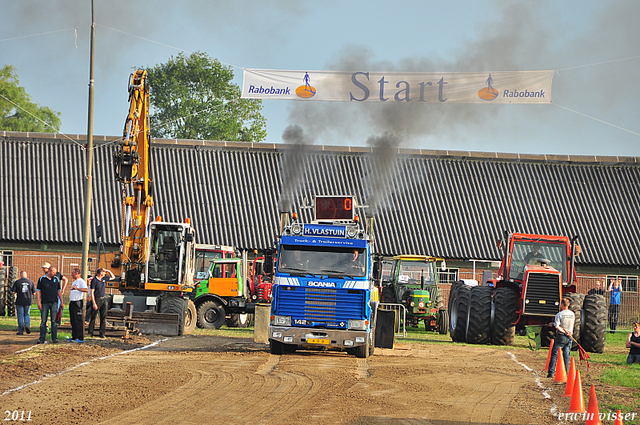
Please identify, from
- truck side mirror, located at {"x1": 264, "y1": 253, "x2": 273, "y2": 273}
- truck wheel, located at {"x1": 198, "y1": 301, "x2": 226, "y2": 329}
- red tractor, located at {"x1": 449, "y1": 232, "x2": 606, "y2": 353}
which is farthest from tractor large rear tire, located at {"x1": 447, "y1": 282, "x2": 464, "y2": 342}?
truck wheel, located at {"x1": 198, "y1": 301, "x2": 226, "y2": 329}

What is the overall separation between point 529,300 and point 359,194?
19.4 m

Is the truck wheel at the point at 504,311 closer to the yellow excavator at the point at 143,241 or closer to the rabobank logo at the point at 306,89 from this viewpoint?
the yellow excavator at the point at 143,241

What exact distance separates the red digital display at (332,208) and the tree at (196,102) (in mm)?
40506

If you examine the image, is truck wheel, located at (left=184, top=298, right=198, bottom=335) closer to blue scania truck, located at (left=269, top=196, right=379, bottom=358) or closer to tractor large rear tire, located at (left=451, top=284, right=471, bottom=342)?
blue scania truck, located at (left=269, top=196, right=379, bottom=358)

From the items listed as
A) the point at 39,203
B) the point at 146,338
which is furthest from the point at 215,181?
the point at 146,338

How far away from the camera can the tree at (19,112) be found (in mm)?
59281

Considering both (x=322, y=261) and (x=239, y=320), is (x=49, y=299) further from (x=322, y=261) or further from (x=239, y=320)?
(x=239, y=320)

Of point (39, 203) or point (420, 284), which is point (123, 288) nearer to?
point (420, 284)

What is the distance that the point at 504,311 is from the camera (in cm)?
2000

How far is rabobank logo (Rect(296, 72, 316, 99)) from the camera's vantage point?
998 inches

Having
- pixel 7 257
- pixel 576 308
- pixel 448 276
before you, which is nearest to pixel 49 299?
pixel 576 308

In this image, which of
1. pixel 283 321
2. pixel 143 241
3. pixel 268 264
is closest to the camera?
pixel 283 321

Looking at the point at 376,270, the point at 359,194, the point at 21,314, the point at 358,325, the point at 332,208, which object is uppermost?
the point at 359,194

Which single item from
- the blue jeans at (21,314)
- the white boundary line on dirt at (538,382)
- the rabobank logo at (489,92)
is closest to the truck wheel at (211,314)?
the blue jeans at (21,314)
